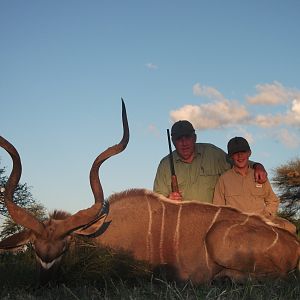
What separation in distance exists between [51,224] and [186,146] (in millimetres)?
1626

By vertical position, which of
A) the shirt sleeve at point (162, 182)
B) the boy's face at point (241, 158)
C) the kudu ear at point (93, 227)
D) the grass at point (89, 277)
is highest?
the boy's face at point (241, 158)

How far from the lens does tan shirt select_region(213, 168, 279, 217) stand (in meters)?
4.87

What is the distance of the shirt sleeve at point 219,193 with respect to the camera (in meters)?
4.98

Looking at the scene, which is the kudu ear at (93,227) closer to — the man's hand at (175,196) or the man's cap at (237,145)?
the man's hand at (175,196)

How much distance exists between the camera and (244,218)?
167 inches

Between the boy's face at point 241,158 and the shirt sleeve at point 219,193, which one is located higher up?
the boy's face at point 241,158

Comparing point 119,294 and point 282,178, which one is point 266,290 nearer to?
point 119,294

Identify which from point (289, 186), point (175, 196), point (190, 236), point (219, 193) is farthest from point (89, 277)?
point (289, 186)

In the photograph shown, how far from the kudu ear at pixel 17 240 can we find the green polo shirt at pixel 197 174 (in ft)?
5.18

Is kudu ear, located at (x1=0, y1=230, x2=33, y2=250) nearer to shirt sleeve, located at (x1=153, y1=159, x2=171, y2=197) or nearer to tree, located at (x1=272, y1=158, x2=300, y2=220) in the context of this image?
shirt sleeve, located at (x1=153, y1=159, x2=171, y2=197)

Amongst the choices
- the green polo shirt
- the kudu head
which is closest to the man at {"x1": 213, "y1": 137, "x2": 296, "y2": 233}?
the green polo shirt

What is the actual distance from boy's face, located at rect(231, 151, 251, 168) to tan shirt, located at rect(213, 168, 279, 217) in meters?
0.09

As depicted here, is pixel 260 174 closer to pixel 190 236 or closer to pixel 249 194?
pixel 249 194

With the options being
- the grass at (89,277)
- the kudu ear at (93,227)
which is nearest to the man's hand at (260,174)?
the grass at (89,277)
